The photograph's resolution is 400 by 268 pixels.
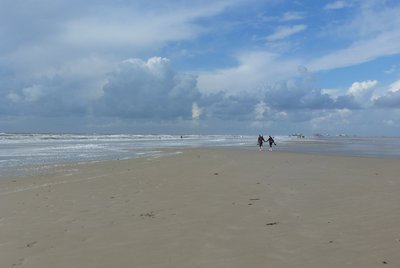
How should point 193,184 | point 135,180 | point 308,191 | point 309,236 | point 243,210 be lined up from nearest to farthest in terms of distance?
1. point 309,236
2. point 243,210
3. point 308,191
4. point 193,184
5. point 135,180

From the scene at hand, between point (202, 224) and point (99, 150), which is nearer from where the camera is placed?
point (202, 224)

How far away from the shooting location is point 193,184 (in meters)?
14.6

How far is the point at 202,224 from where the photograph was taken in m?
8.28

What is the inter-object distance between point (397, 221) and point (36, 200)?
9479mm

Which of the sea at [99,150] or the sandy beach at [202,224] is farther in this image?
the sea at [99,150]

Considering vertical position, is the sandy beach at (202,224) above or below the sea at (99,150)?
below

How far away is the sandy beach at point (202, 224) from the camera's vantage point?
20.1ft

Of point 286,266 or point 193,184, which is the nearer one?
point 286,266

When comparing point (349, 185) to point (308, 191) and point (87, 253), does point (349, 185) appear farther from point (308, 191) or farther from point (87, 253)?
point (87, 253)

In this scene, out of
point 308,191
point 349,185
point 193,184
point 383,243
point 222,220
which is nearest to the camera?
point 383,243

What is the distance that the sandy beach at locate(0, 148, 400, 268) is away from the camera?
613cm

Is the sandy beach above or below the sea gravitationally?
below

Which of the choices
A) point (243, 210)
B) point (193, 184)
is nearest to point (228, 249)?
point (243, 210)

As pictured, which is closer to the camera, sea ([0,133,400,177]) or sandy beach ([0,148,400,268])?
sandy beach ([0,148,400,268])
